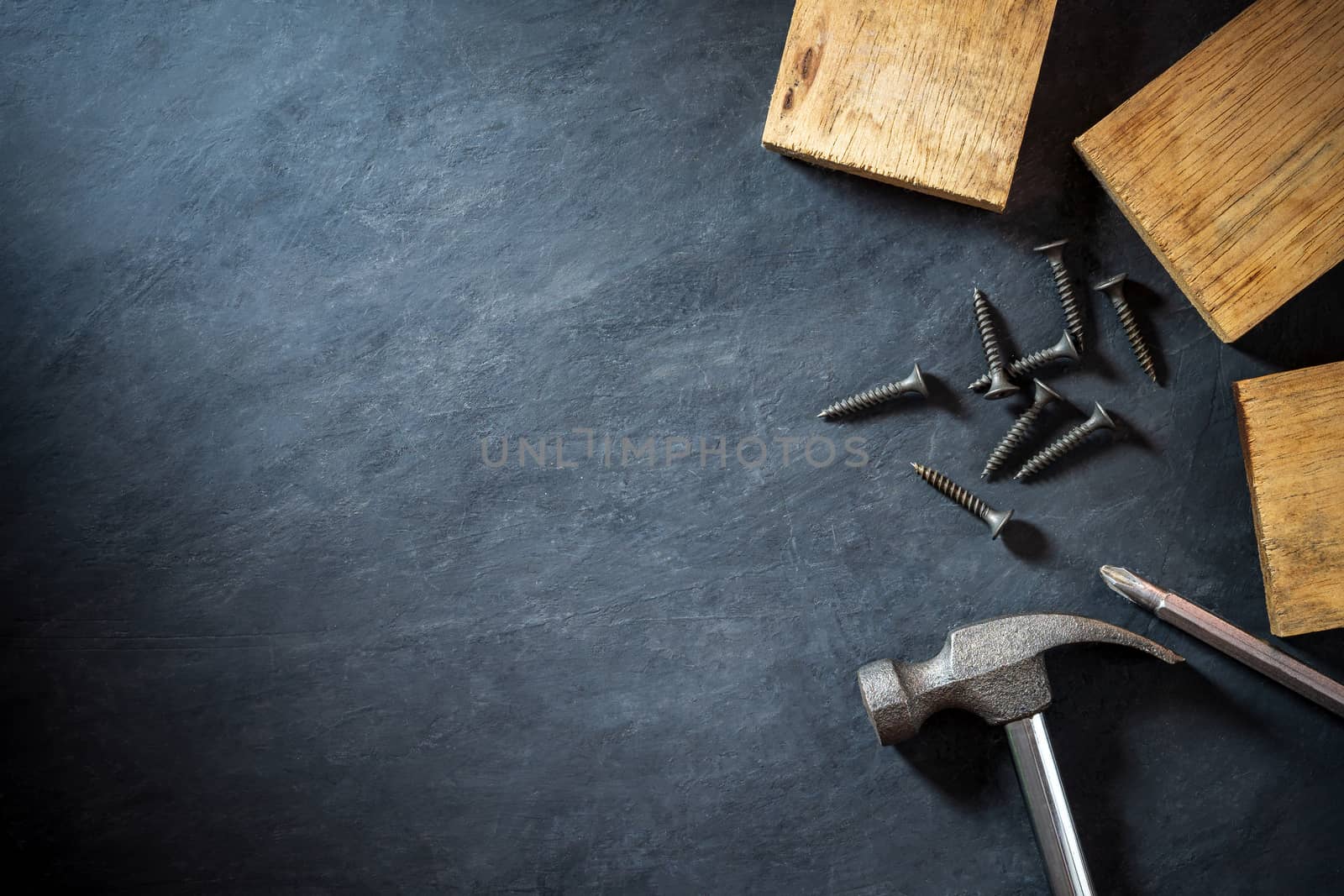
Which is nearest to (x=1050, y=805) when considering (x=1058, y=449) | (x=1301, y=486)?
(x=1058, y=449)

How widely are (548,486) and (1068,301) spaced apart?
125cm

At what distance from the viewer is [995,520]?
6.22ft

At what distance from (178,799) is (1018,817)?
1.96m

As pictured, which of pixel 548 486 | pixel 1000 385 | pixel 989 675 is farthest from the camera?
pixel 548 486

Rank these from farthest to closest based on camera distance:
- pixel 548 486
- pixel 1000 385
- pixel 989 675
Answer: pixel 548 486
pixel 1000 385
pixel 989 675

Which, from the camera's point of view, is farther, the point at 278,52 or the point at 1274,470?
the point at 278,52

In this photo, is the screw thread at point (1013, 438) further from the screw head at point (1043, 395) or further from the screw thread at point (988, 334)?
the screw thread at point (988, 334)

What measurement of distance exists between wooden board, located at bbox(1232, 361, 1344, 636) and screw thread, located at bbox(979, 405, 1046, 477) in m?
0.42

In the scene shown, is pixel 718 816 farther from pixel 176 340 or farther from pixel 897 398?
pixel 176 340

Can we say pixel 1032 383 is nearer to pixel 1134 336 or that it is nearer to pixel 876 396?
pixel 1134 336

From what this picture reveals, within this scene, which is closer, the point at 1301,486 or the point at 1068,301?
the point at 1301,486

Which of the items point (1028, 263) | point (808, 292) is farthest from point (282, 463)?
point (1028, 263)

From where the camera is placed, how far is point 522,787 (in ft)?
6.52

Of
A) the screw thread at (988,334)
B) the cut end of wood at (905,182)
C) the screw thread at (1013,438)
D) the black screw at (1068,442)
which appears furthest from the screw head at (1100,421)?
the cut end of wood at (905,182)
